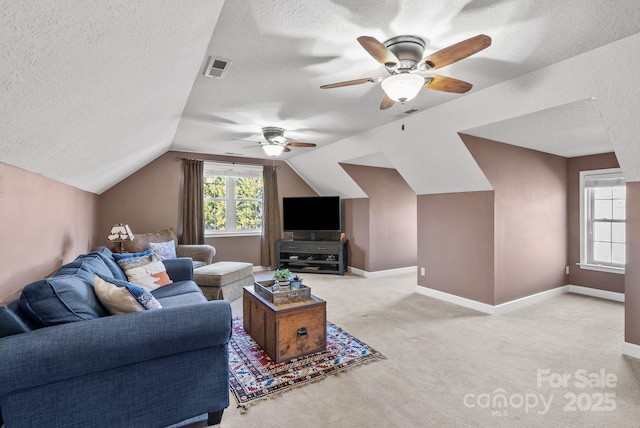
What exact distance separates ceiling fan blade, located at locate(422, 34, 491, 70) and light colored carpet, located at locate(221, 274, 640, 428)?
2199 millimetres

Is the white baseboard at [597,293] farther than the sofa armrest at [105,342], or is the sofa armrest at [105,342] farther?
the white baseboard at [597,293]

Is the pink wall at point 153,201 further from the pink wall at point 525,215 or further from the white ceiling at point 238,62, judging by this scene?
the pink wall at point 525,215

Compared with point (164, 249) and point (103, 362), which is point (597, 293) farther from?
point (164, 249)

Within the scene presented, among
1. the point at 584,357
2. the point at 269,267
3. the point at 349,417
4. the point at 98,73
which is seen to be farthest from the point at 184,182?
the point at 584,357

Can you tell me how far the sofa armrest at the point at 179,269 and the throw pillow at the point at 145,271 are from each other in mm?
194

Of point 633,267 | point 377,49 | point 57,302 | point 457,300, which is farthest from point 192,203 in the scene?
point 633,267

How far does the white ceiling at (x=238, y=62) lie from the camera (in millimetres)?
1218

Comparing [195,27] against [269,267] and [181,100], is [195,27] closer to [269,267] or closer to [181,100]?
[181,100]

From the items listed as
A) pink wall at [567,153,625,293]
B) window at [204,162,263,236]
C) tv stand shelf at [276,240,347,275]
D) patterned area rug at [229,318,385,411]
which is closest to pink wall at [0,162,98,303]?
patterned area rug at [229,318,385,411]

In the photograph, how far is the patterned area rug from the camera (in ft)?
7.38

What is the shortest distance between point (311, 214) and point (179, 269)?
3204 mm

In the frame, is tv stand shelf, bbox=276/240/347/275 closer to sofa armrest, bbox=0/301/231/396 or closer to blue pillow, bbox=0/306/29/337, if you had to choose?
sofa armrest, bbox=0/301/231/396

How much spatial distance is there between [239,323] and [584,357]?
10.8 feet

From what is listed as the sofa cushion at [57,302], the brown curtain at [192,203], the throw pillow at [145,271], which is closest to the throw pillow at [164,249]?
the brown curtain at [192,203]
